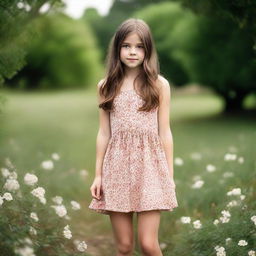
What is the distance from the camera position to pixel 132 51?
12.1 feet

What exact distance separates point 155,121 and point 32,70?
3126 cm

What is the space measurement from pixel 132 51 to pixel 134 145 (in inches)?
23.4

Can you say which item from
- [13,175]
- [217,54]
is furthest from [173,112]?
[13,175]

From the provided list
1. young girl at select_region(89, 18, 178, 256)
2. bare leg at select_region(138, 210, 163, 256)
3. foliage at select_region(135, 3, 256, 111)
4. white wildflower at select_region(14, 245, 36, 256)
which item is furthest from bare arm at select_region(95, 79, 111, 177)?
foliage at select_region(135, 3, 256, 111)

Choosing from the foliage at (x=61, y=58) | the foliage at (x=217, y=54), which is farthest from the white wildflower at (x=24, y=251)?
the foliage at (x=61, y=58)

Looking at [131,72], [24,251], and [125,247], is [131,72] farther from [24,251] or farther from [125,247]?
[24,251]

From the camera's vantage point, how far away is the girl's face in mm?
3711

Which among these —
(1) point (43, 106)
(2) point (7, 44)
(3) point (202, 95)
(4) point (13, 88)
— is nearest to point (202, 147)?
(2) point (7, 44)

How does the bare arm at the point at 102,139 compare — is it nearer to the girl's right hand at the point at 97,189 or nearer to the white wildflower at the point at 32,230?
the girl's right hand at the point at 97,189

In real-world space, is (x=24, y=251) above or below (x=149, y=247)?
above

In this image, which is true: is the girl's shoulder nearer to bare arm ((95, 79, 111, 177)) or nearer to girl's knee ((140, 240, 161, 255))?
bare arm ((95, 79, 111, 177))

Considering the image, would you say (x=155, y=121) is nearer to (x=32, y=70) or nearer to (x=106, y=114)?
(x=106, y=114)

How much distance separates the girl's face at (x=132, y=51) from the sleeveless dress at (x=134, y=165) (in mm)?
187

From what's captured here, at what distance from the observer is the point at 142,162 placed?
144 inches
